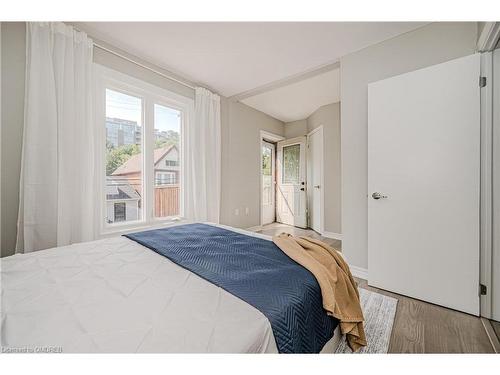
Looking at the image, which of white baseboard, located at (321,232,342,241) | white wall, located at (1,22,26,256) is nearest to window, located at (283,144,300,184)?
white baseboard, located at (321,232,342,241)

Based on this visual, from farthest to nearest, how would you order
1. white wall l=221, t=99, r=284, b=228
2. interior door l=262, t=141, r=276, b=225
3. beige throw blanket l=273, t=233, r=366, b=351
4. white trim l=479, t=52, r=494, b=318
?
interior door l=262, t=141, r=276, b=225 → white wall l=221, t=99, r=284, b=228 → white trim l=479, t=52, r=494, b=318 → beige throw blanket l=273, t=233, r=366, b=351

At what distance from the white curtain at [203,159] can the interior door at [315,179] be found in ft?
6.87

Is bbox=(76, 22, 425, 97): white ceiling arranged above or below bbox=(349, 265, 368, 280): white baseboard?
above

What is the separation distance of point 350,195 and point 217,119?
2266 millimetres

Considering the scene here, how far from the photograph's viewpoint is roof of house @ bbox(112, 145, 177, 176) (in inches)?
99.5

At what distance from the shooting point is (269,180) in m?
5.33

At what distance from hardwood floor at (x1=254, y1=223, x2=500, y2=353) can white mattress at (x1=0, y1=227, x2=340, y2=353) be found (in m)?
0.68

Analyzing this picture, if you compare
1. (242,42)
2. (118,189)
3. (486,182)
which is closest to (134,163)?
(118,189)

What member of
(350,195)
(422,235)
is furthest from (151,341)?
(350,195)

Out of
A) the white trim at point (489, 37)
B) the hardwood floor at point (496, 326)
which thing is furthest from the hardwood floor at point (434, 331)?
the white trim at point (489, 37)

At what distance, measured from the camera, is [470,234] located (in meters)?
1.68

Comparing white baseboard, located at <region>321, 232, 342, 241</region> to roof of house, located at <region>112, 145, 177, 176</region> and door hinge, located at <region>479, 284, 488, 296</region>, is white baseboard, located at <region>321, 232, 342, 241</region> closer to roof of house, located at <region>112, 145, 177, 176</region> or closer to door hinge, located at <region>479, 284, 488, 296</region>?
door hinge, located at <region>479, 284, 488, 296</region>

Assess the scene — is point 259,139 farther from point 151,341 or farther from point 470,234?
point 151,341

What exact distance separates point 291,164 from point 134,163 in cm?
346
